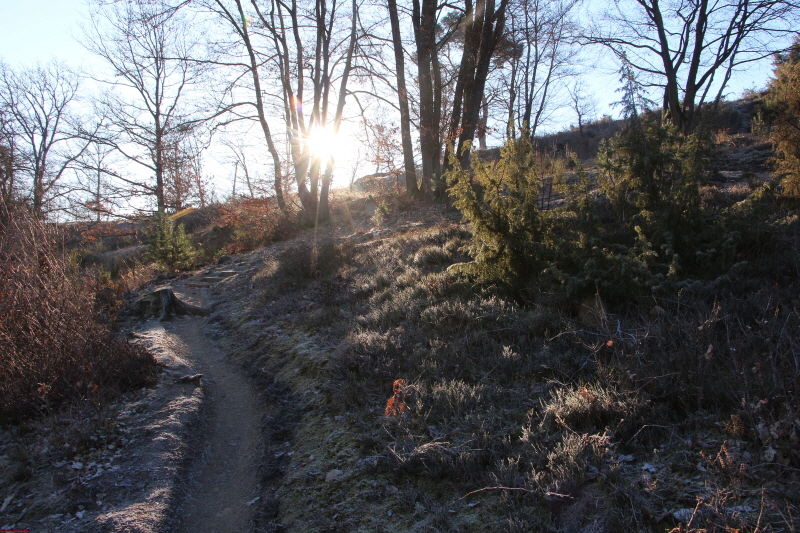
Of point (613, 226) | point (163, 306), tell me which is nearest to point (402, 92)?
point (163, 306)

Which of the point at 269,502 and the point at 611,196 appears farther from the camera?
the point at 611,196

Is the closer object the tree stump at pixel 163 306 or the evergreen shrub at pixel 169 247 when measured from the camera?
the tree stump at pixel 163 306

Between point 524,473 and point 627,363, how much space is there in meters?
1.40

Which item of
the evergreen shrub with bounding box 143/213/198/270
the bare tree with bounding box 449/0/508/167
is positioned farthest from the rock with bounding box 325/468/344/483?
the evergreen shrub with bounding box 143/213/198/270

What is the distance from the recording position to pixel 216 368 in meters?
7.09

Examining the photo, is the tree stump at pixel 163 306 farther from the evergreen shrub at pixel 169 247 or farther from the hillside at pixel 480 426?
the evergreen shrub at pixel 169 247

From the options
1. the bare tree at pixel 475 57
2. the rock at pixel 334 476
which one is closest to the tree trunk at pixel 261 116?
the bare tree at pixel 475 57

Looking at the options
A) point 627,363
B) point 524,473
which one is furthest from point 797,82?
point 524,473

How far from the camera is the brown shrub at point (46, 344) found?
4906 millimetres

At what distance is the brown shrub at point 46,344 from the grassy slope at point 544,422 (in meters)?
1.83

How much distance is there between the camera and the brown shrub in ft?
16.1

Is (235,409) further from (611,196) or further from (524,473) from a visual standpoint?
(611,196)

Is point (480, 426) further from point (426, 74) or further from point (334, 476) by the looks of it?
point (426, 74)

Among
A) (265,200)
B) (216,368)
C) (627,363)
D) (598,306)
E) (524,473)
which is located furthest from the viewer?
(265,200)
